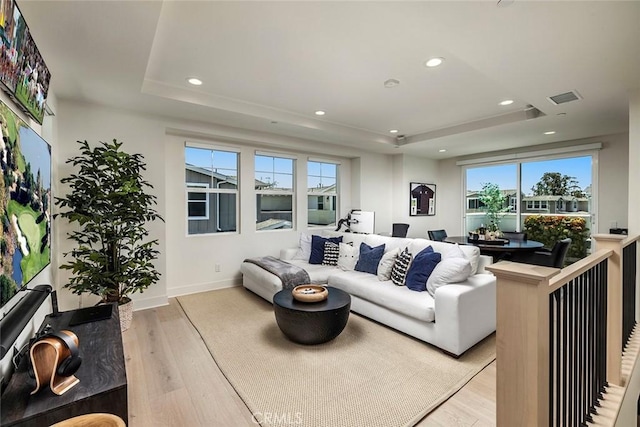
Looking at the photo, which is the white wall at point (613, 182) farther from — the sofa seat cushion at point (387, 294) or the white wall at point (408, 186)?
the sofa seat cushion at point (387, 294)

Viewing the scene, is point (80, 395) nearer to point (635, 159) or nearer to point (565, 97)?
point (565, 97)

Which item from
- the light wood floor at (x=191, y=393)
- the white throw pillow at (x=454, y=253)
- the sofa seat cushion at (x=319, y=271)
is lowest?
the light wood floor at (x=191, y=393)

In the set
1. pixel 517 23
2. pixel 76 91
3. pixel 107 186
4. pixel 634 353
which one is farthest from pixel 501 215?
pixel 76 91

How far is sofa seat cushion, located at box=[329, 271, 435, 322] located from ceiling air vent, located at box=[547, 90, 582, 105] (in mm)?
2592

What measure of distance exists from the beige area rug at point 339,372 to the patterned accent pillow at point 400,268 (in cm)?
54

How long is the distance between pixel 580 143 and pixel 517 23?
4626 millimetres

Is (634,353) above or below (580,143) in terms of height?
below

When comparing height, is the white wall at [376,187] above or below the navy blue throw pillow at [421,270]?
above

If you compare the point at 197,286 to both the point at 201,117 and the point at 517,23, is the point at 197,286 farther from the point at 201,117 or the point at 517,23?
the point at 517,23

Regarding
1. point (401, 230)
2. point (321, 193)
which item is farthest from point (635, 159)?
point (321, 193)

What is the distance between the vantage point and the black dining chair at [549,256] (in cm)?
389

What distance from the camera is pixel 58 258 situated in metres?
3.18

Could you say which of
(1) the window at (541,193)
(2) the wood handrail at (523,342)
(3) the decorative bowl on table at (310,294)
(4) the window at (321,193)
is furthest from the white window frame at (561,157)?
(2) the wood handrail at (523,342)

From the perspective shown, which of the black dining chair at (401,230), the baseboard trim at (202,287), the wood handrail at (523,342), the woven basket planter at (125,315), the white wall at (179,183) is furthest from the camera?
the black dining chair at (401,230)
